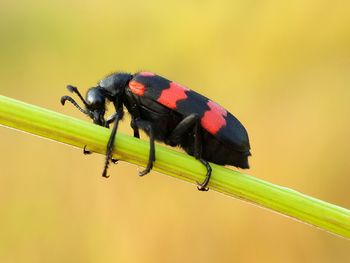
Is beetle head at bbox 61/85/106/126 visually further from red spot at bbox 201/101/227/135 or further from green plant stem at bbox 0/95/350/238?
green plant stem at bbox 0/95/350/238

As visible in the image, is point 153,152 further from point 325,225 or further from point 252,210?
point 252,210

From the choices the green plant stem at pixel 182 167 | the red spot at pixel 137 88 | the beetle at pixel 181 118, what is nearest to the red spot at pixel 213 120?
the beetle at pixel 181 118

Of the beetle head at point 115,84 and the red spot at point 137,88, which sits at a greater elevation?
the red spot at point 137,88

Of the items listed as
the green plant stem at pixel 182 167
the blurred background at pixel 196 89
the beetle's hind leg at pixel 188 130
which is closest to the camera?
the green plant stem at pixel 182 167

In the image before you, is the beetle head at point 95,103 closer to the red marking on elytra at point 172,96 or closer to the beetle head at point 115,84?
the beetle head at point 115,84

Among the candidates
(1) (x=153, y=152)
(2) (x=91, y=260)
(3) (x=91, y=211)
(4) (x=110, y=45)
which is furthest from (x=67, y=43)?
(1) (x=153, y=152)

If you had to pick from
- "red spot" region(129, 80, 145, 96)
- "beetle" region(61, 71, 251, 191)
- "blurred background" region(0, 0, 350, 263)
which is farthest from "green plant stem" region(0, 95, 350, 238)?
"blurred background" region(0, 0, 350, 263)
